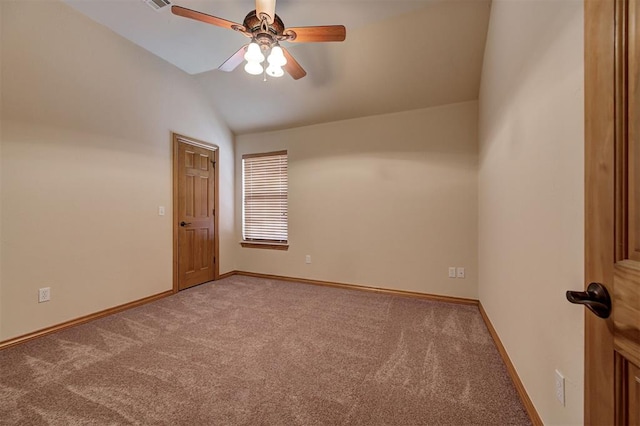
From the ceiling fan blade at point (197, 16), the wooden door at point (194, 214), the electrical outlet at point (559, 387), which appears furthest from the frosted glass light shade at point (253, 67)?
the electrical outlet at point (559, 387)

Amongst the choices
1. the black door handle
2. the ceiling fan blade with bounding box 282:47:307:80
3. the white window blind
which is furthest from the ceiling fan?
the white window blind

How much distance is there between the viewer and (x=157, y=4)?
7.48 feet

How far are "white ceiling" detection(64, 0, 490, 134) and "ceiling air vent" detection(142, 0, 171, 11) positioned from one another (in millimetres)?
95

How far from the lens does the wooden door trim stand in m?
0.56

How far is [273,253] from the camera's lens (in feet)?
13.8

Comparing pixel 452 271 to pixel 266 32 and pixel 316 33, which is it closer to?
pixel 316 33

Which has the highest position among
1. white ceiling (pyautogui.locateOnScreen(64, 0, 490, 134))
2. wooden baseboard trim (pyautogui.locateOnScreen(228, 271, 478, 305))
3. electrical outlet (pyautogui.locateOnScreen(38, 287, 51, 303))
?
white ceiling (pyautogui.locateOnScreen(64, 0, 490, 134))

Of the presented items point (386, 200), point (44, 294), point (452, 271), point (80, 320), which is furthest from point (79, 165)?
point (452, 271)

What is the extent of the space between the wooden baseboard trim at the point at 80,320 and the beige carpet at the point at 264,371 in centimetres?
6

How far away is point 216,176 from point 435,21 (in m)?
3.46

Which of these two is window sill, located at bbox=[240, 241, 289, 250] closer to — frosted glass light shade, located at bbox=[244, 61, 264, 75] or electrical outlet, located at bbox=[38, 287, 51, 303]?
electrical outlet, located at bbox=[38, 287, 51, 303]

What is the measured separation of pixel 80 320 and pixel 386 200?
3.60m

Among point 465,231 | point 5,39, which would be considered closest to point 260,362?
point 465,231

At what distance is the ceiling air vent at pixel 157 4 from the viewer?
224cm
